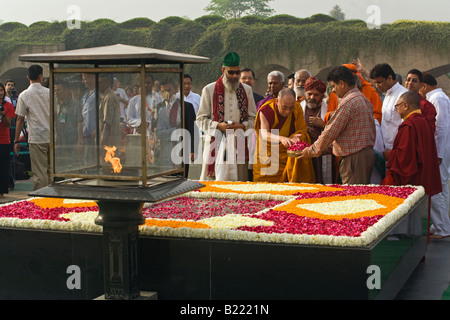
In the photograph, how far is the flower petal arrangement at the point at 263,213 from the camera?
407 centimetres

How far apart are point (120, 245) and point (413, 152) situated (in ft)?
10.7

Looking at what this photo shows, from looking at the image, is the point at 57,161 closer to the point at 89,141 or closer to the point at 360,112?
the point at 89,141

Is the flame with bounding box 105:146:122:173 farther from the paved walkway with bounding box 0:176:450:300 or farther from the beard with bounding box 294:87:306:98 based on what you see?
the beard with bounding box 294:87:306:98

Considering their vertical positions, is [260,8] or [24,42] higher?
[260,8]

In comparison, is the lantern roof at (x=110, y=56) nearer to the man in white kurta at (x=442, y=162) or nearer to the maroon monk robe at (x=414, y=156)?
the maroon monk robe at (x=414, y=156)

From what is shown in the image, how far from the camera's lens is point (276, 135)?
280 inches

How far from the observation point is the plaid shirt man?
241 inches

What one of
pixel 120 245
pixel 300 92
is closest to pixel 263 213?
pixel 120 245

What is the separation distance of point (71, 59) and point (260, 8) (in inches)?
2706

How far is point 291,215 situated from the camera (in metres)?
4.66

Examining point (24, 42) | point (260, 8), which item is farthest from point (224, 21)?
point (260, 8)

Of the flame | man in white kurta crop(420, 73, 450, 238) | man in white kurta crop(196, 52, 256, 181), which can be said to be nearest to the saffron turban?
man in white kurta crop(196, 52, 256, 181)

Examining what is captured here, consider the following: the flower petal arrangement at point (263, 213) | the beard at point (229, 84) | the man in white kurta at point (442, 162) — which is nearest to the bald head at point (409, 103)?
the flower petal arrangement at point (263, 213)

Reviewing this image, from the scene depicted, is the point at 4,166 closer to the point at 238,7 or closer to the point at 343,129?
the point at 343,129
